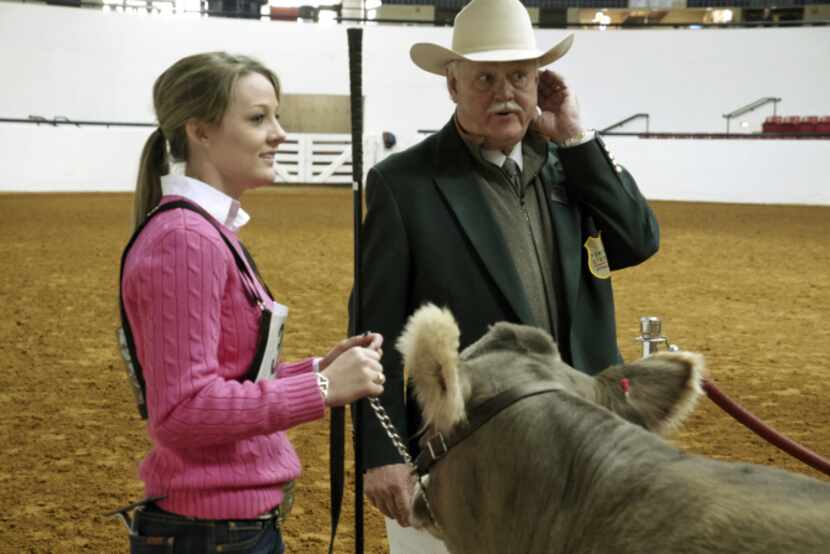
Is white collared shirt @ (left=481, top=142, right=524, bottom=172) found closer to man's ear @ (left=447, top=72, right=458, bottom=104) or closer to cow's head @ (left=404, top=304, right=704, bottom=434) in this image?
man's ear @ (left=447, top=72, right=458, bottom=104)

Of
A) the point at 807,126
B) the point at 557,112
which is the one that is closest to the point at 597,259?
the point at 557,112

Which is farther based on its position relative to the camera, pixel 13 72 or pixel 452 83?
pixel 13 72

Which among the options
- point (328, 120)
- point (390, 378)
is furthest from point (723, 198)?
point (390, 378)

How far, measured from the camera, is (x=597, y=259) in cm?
251

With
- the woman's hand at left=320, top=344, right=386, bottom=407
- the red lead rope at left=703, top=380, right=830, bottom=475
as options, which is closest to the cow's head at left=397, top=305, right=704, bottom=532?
the woman's hand at left=320, top=344, right=386, bottom=407

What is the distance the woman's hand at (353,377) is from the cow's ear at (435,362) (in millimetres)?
155

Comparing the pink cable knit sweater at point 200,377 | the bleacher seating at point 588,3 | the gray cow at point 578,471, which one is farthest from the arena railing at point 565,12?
the gray cow at point 578,471

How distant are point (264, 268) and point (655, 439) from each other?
8924 mm

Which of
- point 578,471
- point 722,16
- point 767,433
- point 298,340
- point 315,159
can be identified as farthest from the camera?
point 722,16

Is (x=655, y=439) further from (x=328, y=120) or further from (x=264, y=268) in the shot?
(x=328, y=120)

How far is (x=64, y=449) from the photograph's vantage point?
4.75 meters

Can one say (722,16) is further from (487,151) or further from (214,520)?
(214,520)

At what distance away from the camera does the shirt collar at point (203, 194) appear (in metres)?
1.88

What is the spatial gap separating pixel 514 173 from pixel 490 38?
0.35m
